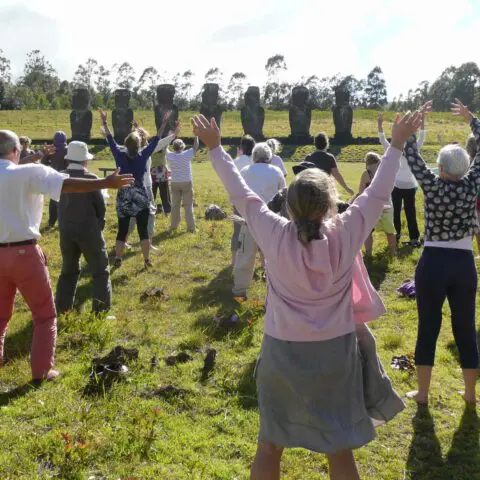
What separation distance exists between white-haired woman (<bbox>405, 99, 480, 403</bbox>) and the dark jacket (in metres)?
3.50

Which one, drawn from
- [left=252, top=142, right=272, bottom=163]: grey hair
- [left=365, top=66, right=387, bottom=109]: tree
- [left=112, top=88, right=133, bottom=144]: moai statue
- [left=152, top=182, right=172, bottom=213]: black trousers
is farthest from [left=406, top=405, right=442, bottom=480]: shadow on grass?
[left=365, top=66, right=387, bottom=109]: tree

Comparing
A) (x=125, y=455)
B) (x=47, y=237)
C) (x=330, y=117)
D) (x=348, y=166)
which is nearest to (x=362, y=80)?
(x=330, y=117)

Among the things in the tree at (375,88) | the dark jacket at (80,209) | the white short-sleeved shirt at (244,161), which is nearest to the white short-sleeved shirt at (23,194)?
the dark jacket at (80,209)

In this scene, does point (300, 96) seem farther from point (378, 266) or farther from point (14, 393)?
point (14, 393)

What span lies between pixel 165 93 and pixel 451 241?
1176 inches

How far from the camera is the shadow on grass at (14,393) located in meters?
4.62

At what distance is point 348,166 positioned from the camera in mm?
25453

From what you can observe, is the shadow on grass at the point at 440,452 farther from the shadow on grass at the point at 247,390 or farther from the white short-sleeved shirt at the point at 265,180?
the white short-sleeved shirt at the point at 265,180

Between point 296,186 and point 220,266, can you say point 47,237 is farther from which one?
point 296,186

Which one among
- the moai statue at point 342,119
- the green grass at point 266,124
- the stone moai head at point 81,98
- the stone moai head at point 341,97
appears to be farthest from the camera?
the green grass at point 266,124

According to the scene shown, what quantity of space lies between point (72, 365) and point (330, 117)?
5078 centimetres

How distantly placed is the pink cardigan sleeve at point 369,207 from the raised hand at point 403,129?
45 mm

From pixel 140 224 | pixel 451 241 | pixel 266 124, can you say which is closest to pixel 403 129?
pixel 451 241

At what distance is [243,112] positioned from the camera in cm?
3359
